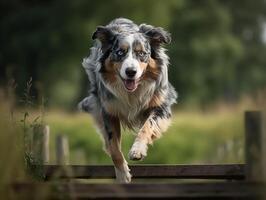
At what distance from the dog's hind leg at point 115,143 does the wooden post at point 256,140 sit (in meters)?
2.42

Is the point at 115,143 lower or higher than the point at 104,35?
lower

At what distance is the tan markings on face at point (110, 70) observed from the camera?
8297mm

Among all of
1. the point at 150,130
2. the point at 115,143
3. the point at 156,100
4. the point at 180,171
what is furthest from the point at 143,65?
the point at 180,171

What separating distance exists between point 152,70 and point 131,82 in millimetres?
320

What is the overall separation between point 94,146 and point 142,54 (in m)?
10.9

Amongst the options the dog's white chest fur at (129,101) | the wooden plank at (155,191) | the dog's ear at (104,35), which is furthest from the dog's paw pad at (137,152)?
the wooden plank at (155,191)

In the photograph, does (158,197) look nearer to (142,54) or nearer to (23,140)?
(23,140)

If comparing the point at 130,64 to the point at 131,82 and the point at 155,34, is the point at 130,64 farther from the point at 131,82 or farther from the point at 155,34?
the point at 155,34

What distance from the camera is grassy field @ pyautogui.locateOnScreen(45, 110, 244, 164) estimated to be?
60.2ft

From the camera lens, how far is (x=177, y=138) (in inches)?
774

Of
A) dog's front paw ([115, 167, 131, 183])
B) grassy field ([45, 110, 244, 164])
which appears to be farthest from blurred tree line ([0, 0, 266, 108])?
dog's front paw ([115, 167, 131, 183])

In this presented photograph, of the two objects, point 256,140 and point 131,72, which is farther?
point 131,72

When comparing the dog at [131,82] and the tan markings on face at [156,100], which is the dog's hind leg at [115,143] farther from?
the tan markings on face at [156,100]

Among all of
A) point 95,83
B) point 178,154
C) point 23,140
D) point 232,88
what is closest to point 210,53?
point 232,88
